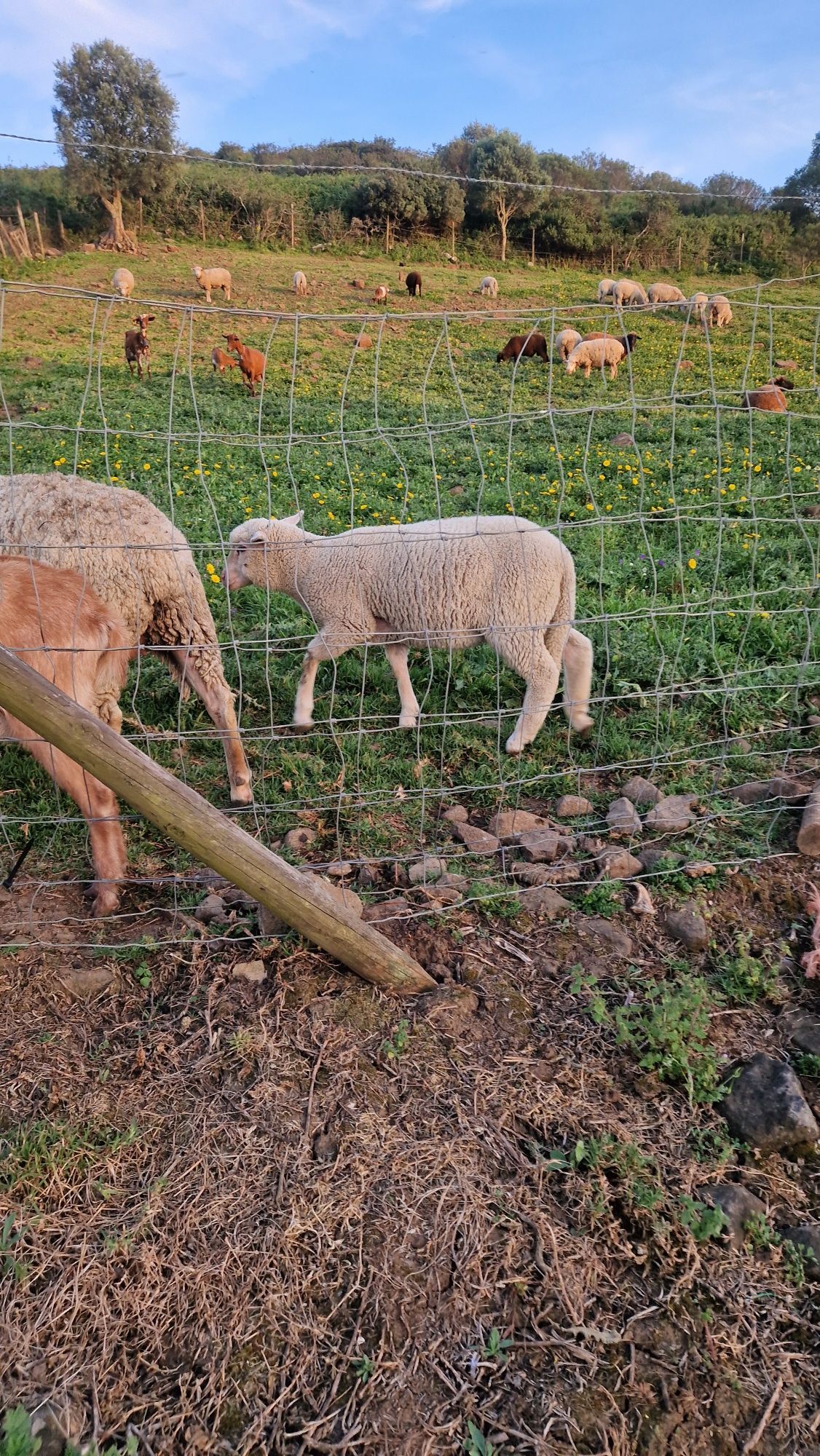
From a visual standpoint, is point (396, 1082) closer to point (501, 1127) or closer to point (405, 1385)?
point (501, 1127)

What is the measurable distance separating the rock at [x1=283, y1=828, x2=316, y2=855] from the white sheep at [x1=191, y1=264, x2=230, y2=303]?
83.6 ft

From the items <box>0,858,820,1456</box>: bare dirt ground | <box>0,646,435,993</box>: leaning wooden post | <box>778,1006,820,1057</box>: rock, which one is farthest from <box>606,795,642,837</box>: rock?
<box>0,646,435,993</box>: leaning wooden post

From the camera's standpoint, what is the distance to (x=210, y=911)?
10.6 feet

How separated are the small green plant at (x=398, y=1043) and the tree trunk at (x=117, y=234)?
35059mm

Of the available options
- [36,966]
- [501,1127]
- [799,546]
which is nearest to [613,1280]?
[501,1127]

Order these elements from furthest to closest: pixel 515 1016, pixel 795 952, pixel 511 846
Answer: pixel 511 846, pixel 795 952, pixel 515 1016

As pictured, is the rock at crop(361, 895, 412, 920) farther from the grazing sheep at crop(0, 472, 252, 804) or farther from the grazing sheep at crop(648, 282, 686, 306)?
the grazing sheep at crop(648, 282, 686, 306)

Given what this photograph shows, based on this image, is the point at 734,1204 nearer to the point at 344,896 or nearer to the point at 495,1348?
the point at 495,1348

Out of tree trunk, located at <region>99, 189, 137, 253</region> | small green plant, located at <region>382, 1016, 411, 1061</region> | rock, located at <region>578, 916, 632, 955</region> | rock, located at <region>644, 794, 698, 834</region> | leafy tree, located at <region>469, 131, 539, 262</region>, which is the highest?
leafy tree, located at <region>469, 131, 539, 262</region>

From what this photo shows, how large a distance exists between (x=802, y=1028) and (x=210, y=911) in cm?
223

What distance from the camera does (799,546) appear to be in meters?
7.20

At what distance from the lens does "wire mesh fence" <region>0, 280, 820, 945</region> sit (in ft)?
11.5

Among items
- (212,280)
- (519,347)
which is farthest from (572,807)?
(212,280)

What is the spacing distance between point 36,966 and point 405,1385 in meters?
1.88
